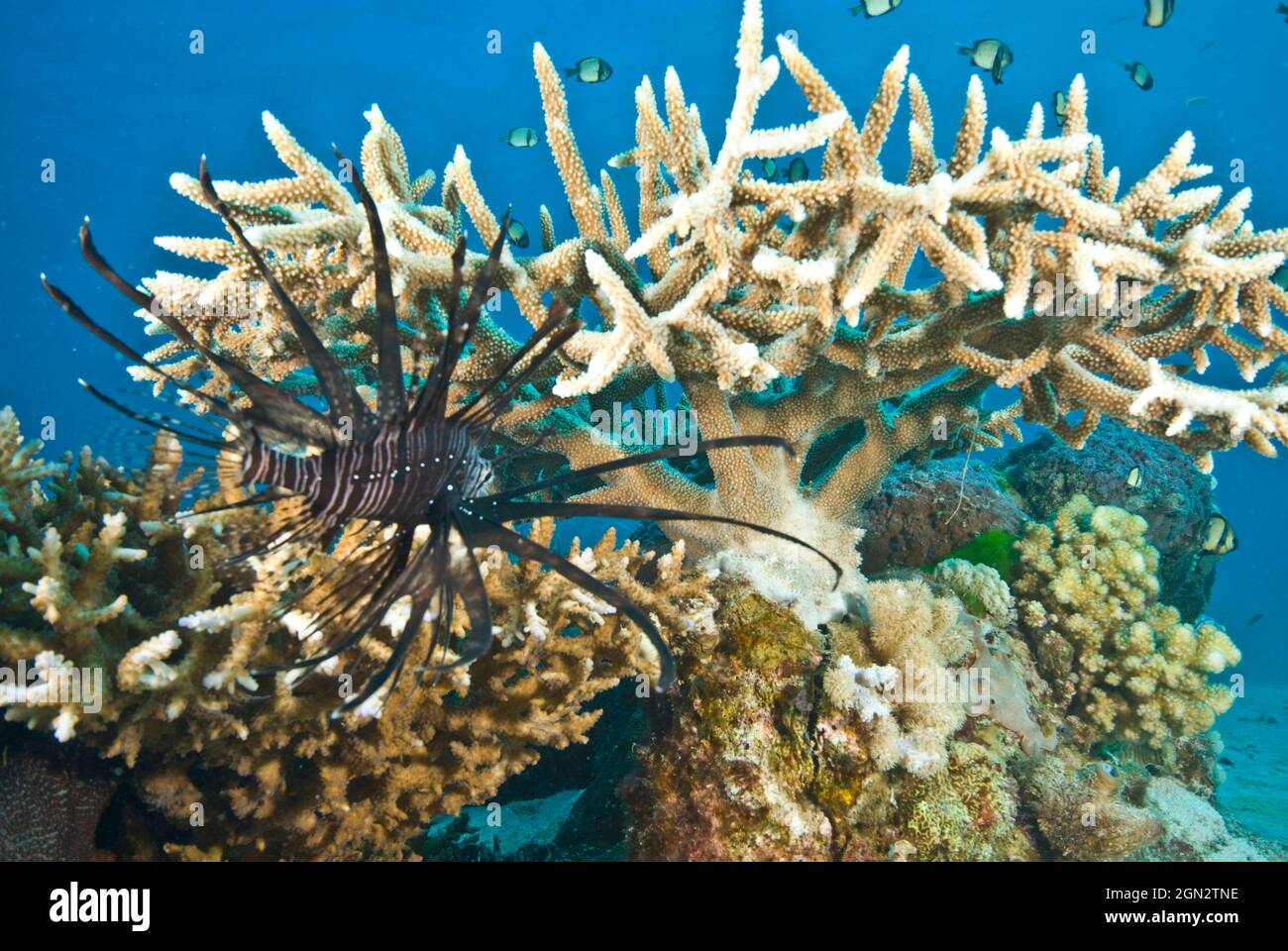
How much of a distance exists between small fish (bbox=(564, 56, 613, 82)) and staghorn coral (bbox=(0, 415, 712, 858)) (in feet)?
18.9

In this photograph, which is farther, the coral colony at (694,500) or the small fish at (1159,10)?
the small fish at (1159,10)

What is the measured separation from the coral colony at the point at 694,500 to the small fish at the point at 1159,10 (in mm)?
4963

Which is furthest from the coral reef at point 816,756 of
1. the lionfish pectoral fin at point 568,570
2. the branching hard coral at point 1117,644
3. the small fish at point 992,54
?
the small fish at point 992,54

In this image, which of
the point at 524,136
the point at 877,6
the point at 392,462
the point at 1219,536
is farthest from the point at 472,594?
the point at 877,6

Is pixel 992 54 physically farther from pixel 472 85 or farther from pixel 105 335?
pixel 472 85

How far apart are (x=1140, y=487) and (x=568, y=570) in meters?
5.73

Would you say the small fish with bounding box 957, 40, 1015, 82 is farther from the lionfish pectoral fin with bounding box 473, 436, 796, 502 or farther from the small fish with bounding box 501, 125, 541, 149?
the lionfish pectoral fin with bounding box 473, 436, 796, 502

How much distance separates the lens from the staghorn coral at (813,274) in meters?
2.55

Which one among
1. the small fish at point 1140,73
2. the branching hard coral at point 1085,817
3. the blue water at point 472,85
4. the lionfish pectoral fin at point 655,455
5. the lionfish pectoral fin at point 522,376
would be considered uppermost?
the blue water at point 472,85

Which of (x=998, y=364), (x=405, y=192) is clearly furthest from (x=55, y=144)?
(x=998, y=364)

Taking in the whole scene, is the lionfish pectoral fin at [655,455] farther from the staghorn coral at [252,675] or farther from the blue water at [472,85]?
the blue water at [472,85]

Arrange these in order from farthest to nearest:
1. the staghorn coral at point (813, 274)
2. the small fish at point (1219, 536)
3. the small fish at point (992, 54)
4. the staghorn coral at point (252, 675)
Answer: the small fish at point (992, 54)
the small fish at point (1219, 536)
the staghorn coral at point (813, 274)
the staghorn coral at point (252, 675)

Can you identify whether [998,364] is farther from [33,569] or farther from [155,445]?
[33,569]

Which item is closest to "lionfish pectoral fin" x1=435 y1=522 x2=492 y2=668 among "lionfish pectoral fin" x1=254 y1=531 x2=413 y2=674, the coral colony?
"lionfish pectoral fin" x1=254 y1=531 x2=413 y2=674
